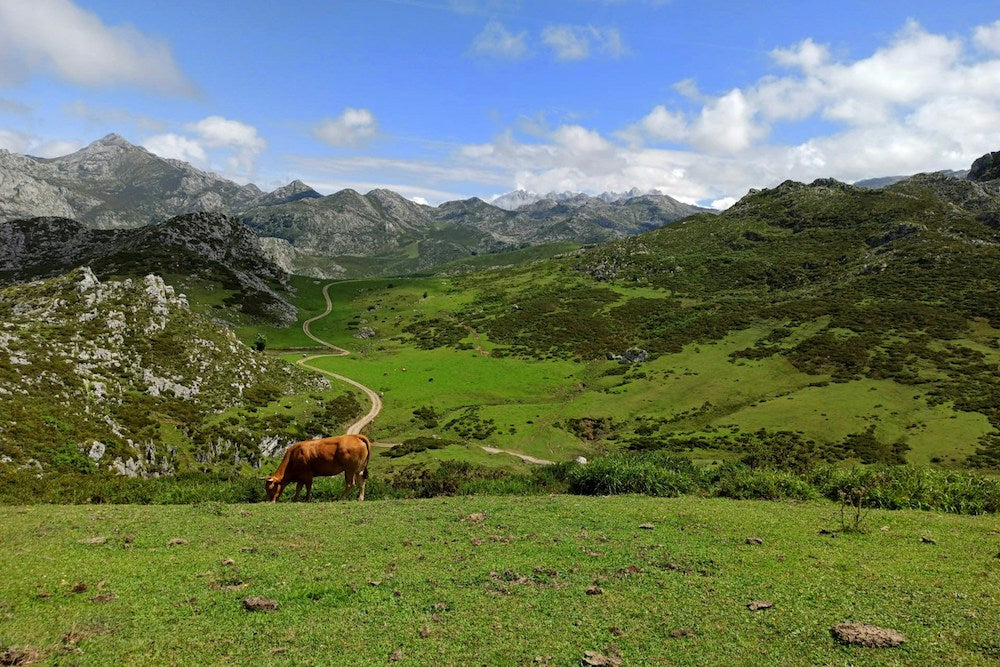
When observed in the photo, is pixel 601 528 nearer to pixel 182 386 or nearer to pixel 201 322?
pixel 182 386

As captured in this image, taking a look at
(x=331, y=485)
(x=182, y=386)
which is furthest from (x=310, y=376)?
Result: (x=331, y=485)

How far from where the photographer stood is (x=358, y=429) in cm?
7044

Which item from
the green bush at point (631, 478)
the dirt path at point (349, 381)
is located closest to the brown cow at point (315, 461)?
the green bush at point (631, 478)

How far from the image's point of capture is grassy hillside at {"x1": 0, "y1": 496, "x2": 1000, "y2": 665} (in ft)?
31.2

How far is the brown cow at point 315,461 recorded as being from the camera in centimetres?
2388

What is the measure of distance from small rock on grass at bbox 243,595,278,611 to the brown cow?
12465 millimetres

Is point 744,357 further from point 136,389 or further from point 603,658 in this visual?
point 603,658

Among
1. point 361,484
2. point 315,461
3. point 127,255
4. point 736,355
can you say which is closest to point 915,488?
point 361,484

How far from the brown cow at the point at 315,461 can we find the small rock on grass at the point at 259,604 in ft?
40.9

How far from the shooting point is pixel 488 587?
41.8 ft

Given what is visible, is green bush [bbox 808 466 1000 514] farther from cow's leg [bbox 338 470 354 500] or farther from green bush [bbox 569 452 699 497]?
cow's leg [bbox 338 470 354 500]

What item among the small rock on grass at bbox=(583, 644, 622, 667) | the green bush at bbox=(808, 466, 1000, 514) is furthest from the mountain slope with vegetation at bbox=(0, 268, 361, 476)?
the green bush at bbox=(808, 466, 1000, 514)

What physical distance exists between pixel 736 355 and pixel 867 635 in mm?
106716

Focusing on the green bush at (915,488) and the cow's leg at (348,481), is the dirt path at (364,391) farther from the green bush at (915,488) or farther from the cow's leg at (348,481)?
the green bush at (915,488)
